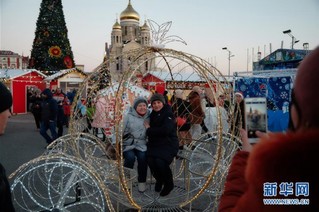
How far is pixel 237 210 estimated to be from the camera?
87 centimetres

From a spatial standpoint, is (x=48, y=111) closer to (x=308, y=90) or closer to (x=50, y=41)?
(x=308, y=90)

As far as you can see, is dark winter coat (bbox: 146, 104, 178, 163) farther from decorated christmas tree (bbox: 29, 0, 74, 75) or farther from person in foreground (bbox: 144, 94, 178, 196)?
decorated christmas tree (bbox: 29, 0, 74, 75)

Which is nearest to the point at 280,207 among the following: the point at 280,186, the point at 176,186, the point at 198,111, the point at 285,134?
the point at 280,186

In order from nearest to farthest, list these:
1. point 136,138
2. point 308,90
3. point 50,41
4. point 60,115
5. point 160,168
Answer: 1. point 308,90
2. point 160,168
3. point 136,138
4. point 60,115
5. point 50,41

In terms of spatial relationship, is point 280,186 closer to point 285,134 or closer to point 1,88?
point 285,134

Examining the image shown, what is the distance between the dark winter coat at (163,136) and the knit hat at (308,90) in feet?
10.1

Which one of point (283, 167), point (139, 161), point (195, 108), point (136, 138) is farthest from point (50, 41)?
point (283, 167)

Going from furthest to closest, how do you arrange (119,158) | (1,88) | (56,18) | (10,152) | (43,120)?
(56,18) → (43,120) → (10,152) → (119,158) → (1,88)

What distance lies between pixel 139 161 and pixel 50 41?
22.6 m

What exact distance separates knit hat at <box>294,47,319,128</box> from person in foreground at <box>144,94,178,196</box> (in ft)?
10.1

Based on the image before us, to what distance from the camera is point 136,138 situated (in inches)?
167

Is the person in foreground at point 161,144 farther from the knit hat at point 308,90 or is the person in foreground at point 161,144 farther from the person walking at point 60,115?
the person walking at point 60,115

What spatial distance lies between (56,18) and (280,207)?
2627 cm

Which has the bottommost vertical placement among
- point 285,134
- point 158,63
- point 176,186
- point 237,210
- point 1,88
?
point 176,186
